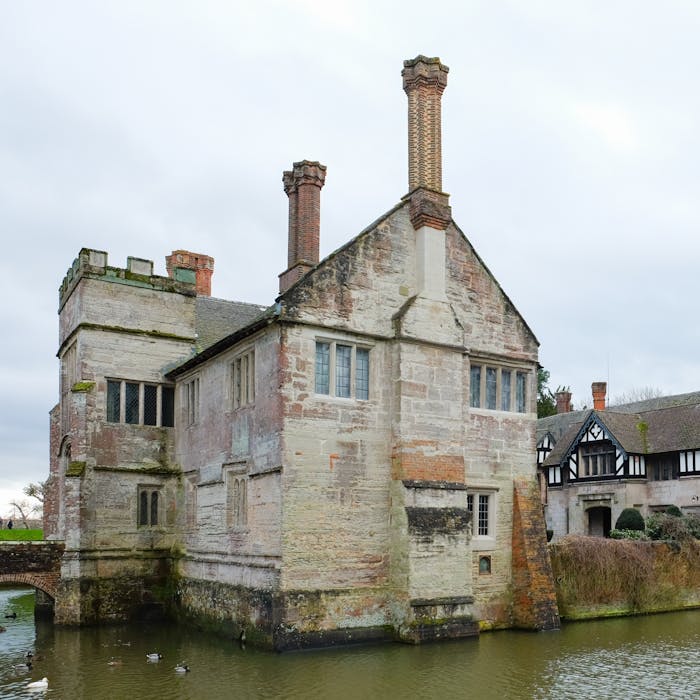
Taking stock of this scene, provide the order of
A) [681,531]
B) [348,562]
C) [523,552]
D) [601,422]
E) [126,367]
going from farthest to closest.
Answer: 1. [601,422]
2. [681,531]
3. [126,367]
4. [523,552]
5. [348,562]

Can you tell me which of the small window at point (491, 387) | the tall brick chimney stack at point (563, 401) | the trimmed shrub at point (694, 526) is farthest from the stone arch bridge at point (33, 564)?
the tall brick chimney stack at point (563, 401)

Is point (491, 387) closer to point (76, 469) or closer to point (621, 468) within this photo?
point (76, 469)

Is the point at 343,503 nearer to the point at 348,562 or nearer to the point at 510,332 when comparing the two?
the point at 348,562

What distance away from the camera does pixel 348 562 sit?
17781 mm

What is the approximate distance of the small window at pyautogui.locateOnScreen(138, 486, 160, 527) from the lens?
23484mm

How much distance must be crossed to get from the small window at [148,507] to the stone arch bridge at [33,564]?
226 centimetres

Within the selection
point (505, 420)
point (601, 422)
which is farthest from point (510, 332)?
point (601, 422)

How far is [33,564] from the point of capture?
71.7 ft

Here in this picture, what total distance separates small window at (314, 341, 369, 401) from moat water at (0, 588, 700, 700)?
17.9ft

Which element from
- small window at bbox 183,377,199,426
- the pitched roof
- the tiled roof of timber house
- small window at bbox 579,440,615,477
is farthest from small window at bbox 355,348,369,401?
small window at bbox 579,440,615,477

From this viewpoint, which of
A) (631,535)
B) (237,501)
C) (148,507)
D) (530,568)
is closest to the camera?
(237,501)

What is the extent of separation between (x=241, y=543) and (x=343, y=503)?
9.01 ft

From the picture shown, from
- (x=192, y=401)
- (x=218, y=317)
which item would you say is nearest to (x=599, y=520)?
(x=218, y=317)

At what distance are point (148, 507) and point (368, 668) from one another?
10268mm
